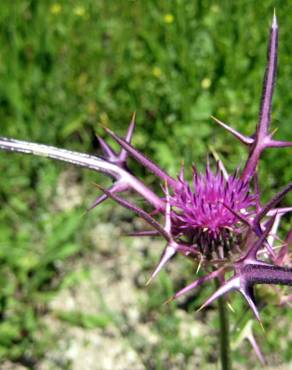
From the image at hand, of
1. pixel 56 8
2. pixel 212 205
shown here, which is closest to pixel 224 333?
pixel 212 205

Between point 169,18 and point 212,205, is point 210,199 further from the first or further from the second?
point 169,18

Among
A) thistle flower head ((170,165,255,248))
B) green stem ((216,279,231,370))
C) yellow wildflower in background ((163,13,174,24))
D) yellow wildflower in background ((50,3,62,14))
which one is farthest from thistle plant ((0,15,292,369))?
yellow wildflower in background ((50,3,62,14))

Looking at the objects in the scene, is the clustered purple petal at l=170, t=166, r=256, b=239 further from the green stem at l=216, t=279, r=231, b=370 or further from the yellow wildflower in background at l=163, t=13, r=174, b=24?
the yellow wildflower in background at l=163, t=13, r=174, b=24

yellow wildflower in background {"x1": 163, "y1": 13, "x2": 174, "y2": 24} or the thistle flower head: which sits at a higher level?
the thistle flower head

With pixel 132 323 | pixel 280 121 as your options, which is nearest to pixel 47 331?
pixel 132 323

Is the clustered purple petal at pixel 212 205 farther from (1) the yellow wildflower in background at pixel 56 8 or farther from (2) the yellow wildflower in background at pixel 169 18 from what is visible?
(1) the yellow wildflower in background at pixel 56 8

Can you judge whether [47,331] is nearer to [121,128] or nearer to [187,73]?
[121,128]

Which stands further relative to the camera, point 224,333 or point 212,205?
point 224,333

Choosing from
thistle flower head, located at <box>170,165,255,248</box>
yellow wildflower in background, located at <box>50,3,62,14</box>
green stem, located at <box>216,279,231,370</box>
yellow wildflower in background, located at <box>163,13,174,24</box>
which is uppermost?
thistle flower head, located at <box>170,165,255,248</box>
